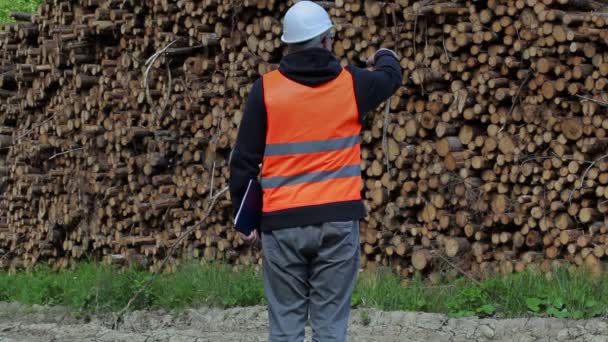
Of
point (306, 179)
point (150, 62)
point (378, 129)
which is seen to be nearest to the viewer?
point (306, 179)

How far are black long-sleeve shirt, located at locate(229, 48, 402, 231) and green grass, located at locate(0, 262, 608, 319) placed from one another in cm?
240

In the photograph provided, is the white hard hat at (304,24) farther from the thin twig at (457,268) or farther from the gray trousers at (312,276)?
the thin twig at (457,268)

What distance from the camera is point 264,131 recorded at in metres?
5.33

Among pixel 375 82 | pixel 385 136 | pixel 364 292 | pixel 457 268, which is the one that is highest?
pixel 375 82

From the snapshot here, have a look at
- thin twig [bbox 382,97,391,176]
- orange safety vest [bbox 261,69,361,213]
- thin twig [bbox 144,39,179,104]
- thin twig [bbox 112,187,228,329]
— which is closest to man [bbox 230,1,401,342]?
orange safety vest [bbox 261,69,361,213]

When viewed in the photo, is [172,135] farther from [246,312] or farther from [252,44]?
Result: [246,312]

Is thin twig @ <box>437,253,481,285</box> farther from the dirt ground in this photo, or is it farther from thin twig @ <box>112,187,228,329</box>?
thin twig @ <box>112,187,228,329</box>

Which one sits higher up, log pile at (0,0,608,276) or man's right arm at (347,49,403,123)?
man's right arm at (347,49,403,123)

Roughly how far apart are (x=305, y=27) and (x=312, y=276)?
46.9 inches

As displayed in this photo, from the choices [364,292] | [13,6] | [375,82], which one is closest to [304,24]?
[375,82]

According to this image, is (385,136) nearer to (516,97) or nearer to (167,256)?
(516,97)

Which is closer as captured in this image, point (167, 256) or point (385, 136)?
point (385, 136)

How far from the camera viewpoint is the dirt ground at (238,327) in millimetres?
7059

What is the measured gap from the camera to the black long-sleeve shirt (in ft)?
17.2
